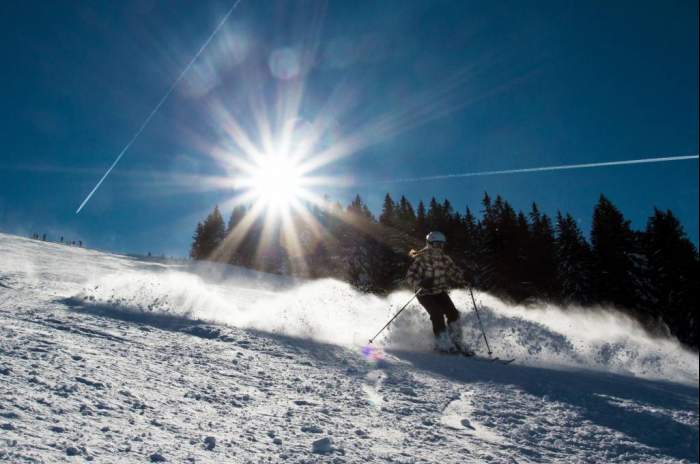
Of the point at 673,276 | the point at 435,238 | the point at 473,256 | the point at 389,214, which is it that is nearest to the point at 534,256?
the point at 473,256

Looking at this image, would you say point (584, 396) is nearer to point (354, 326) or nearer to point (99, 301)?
point (354, 326)

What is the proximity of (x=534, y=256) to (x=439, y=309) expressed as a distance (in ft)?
140

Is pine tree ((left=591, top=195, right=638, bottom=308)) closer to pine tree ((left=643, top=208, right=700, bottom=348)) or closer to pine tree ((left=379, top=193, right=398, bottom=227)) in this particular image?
pine tree ((left=643, top=208, right=700, bottom=348))

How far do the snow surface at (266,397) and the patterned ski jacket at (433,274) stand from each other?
5.38ft

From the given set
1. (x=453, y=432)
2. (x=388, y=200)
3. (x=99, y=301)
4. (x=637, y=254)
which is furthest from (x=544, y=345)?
(x=388, y=200)

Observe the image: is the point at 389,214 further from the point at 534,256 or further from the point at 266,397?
the point at 266,397

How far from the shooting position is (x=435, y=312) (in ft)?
31.1

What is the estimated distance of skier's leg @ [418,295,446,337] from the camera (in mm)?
9289

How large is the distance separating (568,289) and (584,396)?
43596mm

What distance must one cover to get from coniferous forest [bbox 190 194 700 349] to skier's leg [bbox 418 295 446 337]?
32.3 m

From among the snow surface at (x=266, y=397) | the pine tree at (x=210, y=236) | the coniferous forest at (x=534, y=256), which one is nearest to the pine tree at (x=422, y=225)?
the coniferous forest at (x=534, y=256)

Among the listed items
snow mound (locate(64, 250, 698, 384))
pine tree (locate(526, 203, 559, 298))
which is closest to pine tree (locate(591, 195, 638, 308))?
pine tree (locate(526, 203, 559, 298))

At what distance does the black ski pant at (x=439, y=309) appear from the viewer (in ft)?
30.7

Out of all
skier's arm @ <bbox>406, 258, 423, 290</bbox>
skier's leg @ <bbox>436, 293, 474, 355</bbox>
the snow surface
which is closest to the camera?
the snow surface
